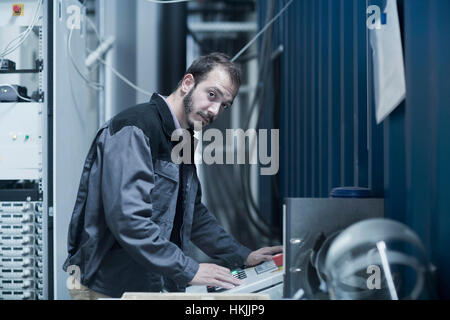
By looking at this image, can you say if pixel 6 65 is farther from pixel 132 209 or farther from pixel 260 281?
pixel 260 281

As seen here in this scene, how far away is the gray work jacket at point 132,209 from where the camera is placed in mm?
1006

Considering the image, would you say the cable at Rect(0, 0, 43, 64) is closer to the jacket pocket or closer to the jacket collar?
the jacket collar

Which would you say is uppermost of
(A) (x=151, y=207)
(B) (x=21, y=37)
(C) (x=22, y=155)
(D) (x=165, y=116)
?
(B) (x=21, y=37)

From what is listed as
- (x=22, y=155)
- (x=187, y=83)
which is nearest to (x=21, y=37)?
(x=22, y=155)

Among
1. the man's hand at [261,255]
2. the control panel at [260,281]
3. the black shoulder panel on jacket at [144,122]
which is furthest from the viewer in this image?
the man's hand at [261,255]

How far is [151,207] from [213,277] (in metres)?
0.25

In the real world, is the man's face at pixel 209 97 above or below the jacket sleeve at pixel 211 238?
above

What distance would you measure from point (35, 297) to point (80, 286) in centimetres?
39

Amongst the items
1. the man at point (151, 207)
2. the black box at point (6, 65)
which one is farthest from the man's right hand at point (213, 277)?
the black box at point (6, 65)

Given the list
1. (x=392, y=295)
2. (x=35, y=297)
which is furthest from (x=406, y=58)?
(x=35, y=297)

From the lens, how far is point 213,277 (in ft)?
3.41

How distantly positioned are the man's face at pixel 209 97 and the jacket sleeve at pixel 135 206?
0.24m

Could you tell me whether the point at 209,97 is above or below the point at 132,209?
above

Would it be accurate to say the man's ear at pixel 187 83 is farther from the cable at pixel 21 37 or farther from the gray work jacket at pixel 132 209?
the cable at pixel 21 37
